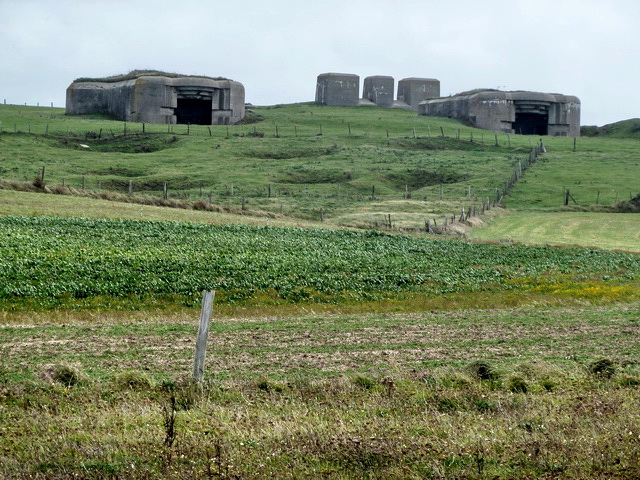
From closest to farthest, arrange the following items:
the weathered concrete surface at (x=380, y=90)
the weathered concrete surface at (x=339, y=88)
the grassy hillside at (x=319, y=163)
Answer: the grassy hillside at (x=319, y=163), the weathered concrete surface at (x=339, y=88), the weathered concrete surface at (x=380, y=90)

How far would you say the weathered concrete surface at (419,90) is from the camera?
152m

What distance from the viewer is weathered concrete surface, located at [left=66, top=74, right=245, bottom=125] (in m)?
109

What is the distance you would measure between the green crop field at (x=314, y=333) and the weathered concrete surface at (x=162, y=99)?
35.6m

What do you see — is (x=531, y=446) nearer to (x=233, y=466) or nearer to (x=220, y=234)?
Answer: (x=233, y=466)

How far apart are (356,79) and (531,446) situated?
135 meters

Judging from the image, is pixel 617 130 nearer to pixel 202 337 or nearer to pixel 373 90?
pixel 373 90

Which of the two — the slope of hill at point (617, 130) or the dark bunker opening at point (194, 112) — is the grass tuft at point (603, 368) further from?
the slope of hill at point (617, 130)

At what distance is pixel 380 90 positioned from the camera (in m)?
150

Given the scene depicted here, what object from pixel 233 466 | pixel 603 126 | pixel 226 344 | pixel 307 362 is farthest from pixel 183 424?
pixel 603 126

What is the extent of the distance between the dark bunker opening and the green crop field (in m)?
A: 42.1

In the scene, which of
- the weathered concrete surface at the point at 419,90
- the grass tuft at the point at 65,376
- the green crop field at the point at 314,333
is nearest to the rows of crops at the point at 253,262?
the green crop field at the point at 314,333

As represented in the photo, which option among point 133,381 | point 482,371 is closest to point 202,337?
point 133,381

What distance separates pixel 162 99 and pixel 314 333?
92.1 meters

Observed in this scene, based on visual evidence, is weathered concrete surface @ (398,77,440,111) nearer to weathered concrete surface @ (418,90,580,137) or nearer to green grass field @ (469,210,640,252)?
weathered concrete surface @ (418,90,580,137)
